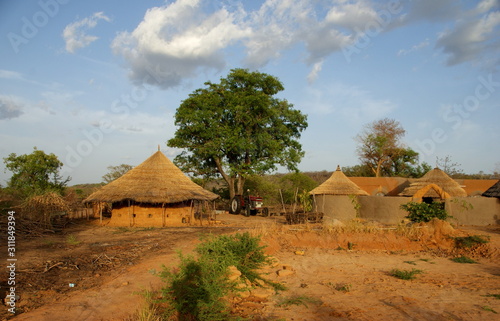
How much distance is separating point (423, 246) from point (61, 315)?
1040 cm

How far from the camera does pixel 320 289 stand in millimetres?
7066

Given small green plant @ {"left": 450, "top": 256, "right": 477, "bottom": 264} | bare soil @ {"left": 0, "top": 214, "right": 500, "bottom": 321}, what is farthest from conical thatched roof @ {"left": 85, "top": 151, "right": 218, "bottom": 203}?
small green plant @ {"left": 450, "top": 256, "right": 477, "bottom": 264}

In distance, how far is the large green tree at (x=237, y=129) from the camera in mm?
24812

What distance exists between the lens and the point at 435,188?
19359 millimetres

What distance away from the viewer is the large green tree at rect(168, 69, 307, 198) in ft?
81.4

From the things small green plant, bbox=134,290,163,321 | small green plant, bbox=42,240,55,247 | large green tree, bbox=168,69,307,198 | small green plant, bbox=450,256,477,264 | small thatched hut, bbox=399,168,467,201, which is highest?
large green tree, bbox=168,69,307,198

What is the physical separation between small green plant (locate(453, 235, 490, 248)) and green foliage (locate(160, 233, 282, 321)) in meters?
7.38

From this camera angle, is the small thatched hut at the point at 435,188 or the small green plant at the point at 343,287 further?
the small thatched hut at the point at 435,188

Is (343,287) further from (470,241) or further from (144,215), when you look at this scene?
(144,215)

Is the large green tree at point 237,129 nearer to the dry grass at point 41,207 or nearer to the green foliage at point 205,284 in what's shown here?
the dry grass at point 41,207

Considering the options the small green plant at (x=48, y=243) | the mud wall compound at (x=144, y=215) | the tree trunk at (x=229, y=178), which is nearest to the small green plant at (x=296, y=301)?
the small green plant at (x=48, y=243)

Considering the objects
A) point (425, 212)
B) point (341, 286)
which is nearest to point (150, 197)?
point (425, 212)

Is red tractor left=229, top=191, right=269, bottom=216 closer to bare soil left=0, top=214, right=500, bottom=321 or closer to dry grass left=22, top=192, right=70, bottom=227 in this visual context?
bare soil left=0, top=214, right=500, bottom=321

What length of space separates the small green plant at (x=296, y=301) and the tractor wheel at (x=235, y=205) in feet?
60.8
